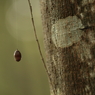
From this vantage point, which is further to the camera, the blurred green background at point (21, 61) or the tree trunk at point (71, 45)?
the blurred green background at point (21, 61)

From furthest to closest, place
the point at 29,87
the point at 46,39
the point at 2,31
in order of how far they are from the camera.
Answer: the point at 2,31, the point at 29,87, the point at 46,39

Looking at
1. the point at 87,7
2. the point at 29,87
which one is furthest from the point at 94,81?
the point at 29,87

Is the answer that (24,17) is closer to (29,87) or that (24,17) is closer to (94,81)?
(29,87)

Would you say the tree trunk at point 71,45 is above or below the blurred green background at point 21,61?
above

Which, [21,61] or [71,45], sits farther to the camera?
[21,61]

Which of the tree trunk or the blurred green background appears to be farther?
the blurred green background
